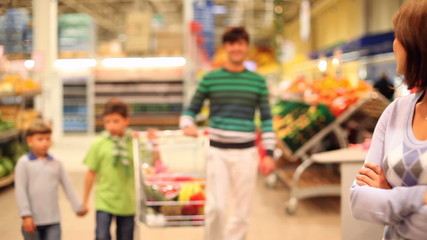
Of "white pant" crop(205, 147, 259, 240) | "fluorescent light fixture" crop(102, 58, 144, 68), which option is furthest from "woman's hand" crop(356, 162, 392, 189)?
"fluorescent light fixture" crop(102, 58, 144, 68)

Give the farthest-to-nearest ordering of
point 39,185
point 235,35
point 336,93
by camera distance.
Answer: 1. point 336,93
2. point 235,35
3. point 39,185

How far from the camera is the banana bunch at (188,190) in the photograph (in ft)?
11.6

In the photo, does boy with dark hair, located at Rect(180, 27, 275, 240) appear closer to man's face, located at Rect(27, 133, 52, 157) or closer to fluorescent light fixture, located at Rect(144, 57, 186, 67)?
man's face, located at Rect(27, 133, 52, 157)

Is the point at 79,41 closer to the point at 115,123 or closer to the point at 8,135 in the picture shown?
the point at 8,135

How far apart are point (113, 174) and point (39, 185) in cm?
64

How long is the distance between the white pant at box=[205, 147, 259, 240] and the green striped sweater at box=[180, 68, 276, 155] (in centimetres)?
8

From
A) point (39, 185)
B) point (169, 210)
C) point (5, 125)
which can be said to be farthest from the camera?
point (5, 125)

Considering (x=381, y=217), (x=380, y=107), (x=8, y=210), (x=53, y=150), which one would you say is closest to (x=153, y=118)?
(x=53, y=150)

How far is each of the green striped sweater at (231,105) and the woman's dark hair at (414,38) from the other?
7.68 feet

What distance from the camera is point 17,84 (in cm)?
528

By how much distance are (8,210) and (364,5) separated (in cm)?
1720

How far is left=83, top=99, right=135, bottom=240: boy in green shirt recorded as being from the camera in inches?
139

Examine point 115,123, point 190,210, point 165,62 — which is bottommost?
point 190,210

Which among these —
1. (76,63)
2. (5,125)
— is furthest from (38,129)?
(76,63)
